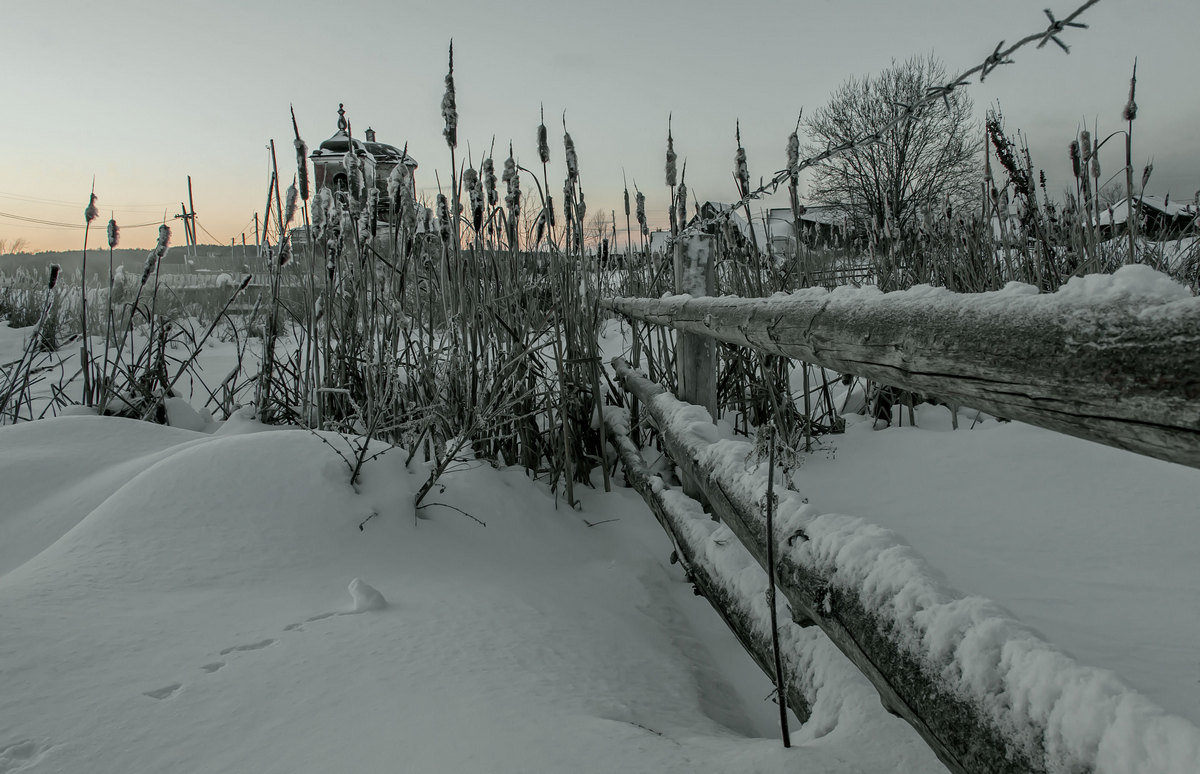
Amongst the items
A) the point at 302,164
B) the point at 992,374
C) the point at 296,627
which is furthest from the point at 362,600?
the point at 302,164

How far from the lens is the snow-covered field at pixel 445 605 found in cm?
88

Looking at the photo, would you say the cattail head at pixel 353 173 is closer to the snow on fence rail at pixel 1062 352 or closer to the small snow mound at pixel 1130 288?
the snow on fence rail at pixel 1062 352

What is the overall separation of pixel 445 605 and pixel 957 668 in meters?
1.04

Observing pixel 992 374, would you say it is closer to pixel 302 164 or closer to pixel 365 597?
pixel 365 597

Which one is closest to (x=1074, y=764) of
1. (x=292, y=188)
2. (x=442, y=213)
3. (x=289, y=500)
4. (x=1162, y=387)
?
(x=1162, y=387)

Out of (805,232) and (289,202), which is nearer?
(289,202)

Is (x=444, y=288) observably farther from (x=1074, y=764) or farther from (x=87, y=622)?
(x=1074, y=764)

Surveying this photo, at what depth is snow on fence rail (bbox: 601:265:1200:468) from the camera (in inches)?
20.1

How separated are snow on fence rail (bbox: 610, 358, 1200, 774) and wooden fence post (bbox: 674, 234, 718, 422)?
131 centimetres

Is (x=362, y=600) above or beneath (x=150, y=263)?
beneath

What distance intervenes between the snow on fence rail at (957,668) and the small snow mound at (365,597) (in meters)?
0.81

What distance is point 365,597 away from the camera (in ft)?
4.42

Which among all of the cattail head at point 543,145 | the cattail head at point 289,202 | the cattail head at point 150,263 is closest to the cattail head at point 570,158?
the cattail head at point 543,145

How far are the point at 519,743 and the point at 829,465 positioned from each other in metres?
2.34
